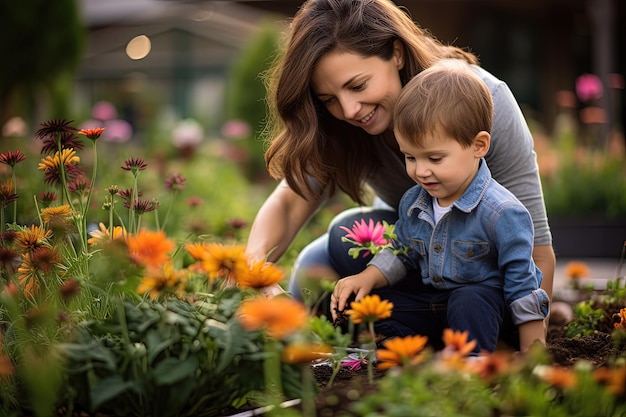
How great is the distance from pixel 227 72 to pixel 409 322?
15.9 m

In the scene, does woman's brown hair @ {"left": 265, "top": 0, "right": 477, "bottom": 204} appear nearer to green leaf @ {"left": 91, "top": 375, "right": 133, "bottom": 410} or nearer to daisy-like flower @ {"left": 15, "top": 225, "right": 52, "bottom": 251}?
daisy-like flower @ {"left": 15, "top": 225, "right": 52, "bottom": 251}

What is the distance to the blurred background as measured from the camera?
6.89 metres

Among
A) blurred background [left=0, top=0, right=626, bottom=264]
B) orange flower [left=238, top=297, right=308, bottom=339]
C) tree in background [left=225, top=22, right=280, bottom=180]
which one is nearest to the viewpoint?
orange flower [left=238, top=297, right=308, bottom=339]

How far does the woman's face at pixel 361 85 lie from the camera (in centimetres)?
246

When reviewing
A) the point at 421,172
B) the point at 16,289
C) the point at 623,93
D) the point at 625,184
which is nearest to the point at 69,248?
the point at 16,289

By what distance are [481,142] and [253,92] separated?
9.28 m

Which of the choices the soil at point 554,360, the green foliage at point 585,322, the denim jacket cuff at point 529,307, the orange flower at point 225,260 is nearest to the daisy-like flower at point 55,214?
the orange flower at point 225,260

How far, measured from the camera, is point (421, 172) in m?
2.12

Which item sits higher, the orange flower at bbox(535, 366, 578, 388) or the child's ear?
the child's ear

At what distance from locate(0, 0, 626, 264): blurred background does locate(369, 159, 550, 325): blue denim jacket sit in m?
0.91

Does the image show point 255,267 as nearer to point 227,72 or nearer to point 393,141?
point 393,141

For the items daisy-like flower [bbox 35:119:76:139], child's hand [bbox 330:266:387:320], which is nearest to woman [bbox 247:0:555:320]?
child's hand [bbox 330:266:387:320]

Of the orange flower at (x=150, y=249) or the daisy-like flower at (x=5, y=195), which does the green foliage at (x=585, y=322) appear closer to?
the orange flower at (x=150, y=249)

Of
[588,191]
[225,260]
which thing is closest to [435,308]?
[225,260]
